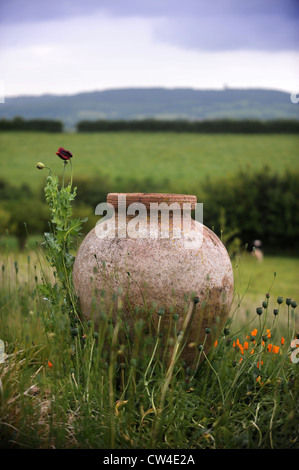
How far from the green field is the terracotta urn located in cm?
1988

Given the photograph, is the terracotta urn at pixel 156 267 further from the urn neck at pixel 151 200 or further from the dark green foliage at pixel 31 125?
the dark green foliage at pixel 31 125

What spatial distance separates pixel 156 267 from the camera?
356cm

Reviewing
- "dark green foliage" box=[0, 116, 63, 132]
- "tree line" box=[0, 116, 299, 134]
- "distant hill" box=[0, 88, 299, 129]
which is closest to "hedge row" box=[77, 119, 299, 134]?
"tree line" box=[0, 116, 299, 134]

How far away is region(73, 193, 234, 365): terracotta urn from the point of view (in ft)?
11.6

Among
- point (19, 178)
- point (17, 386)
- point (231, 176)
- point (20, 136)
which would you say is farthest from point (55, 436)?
point (20, 136)

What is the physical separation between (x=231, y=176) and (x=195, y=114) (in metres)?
30.9

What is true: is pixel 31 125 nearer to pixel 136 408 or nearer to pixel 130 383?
pixel 136 408

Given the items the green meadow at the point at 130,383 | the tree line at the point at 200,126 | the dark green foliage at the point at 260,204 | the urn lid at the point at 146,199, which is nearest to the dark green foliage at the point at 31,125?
the tree line at the point at 200,126

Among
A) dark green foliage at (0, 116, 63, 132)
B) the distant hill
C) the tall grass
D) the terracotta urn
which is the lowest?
the tall grass

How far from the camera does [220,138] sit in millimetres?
31547

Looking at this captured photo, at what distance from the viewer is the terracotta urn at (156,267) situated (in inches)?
139

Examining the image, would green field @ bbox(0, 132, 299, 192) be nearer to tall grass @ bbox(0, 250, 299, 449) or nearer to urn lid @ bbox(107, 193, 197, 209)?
urn lid @ bbox(107, 193, 197, 209)

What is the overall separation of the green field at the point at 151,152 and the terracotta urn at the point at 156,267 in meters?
19.9
